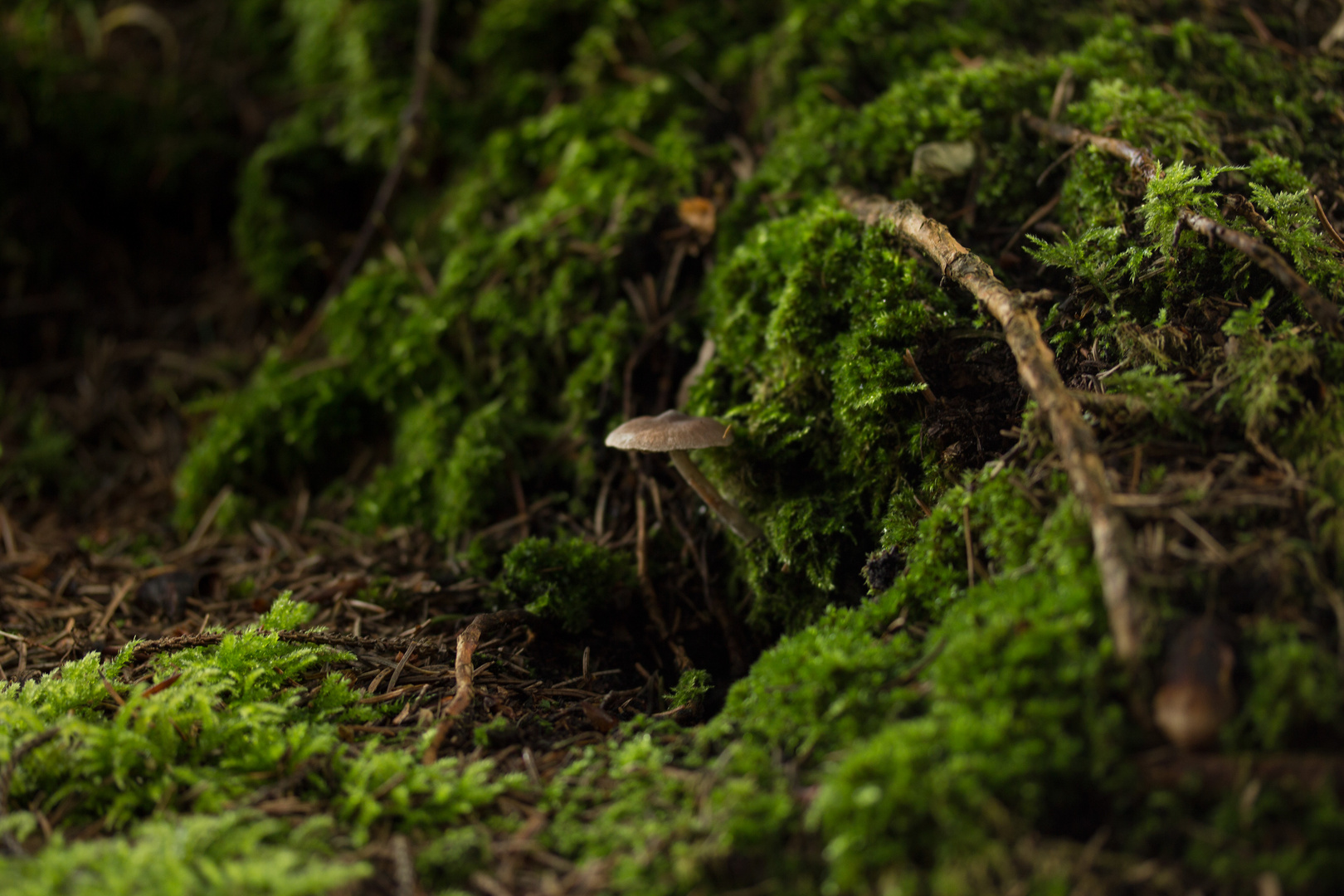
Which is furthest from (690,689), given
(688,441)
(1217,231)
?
(1217,231)

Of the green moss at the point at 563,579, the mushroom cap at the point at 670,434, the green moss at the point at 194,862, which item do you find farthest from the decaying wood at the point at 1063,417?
the green moss at the point at 194,862

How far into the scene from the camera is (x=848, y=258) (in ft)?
9.07

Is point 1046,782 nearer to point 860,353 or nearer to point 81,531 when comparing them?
point 860,353

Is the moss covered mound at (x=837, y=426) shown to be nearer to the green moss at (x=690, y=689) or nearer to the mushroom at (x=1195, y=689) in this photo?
the mushroom at (x=1195, y=689)

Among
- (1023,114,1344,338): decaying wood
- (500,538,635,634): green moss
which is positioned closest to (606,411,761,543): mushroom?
(500,538,635,634): green moss

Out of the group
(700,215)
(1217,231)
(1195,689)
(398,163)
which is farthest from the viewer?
(398,163)

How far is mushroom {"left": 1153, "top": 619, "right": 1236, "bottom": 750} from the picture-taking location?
149 centimetres

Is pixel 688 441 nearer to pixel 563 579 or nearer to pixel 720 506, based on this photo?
pixel 720 506

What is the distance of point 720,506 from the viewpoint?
2709mm

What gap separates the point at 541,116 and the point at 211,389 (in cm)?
235

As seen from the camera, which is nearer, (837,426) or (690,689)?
(690,689)

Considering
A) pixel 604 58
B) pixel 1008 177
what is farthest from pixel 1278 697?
pixel 604 58

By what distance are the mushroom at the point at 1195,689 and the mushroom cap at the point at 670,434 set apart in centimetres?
129

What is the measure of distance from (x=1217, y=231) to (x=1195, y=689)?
120 cm
